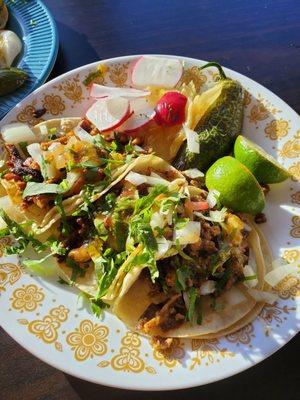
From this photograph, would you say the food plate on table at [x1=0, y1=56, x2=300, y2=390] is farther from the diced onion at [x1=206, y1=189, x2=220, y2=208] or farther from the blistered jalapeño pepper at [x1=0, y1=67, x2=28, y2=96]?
the blistered jalapeño pepper at [x1=0, y1=67, x2=28, y2=96]

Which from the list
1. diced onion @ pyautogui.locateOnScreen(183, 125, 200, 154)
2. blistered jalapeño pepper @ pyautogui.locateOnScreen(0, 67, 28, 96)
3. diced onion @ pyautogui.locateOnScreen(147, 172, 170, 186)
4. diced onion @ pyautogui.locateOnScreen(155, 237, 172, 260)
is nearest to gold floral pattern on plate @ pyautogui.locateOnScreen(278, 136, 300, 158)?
diced onion @ pyautogui.locateOnScreen(183, 125, 200, 154)

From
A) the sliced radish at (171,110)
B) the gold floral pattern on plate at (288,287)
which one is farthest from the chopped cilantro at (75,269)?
the sliced radish at (171,110)

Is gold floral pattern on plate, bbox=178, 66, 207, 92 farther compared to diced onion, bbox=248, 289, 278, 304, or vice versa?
gold floral pattern on plate, bbox=178, 66, 207, 92

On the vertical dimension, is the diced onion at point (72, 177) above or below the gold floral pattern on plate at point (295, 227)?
above

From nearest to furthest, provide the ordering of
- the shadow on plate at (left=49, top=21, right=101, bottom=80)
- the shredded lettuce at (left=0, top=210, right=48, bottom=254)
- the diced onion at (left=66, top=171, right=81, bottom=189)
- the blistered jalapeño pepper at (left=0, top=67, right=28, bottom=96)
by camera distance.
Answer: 1. the shredded lettuce at (left=0, top=210, right=48, bottom=254)
2. the diced onion at (left=66, top=171, right=81, bottom=189)
3. the blistered jalapeño pepper at (left=0, top=67, right=28, bottom=96)
4. the shadow on plate at (left=49, top=21, right=101, bottom=80)

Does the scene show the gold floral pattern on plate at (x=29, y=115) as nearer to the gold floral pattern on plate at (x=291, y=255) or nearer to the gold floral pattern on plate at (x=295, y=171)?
the gold floral pattern on plate at (x=295, y=171)

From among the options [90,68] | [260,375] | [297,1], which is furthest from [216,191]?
[297,1]

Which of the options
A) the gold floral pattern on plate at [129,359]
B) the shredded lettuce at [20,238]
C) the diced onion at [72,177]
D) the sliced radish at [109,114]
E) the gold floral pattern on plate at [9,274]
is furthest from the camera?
the sliced radish at [109,114]
